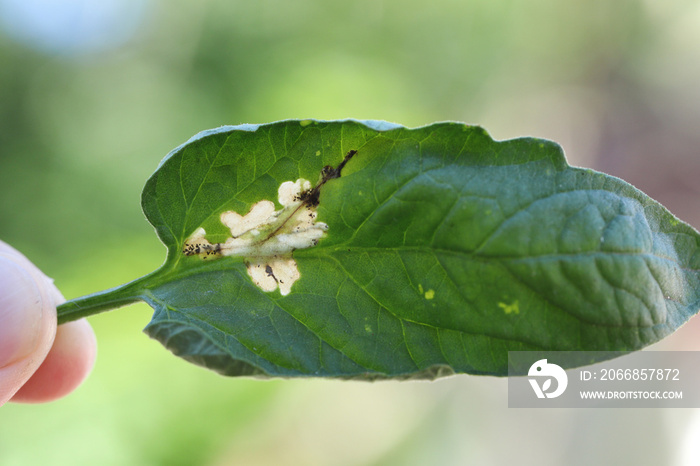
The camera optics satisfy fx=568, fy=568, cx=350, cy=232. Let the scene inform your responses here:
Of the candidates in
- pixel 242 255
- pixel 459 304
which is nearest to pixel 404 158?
pixel 459 304

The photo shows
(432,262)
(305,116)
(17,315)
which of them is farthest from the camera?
(305,116)

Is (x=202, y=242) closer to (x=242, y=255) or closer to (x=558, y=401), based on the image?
(x=242, y=255)

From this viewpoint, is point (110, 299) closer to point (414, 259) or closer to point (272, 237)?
point (272, 237)

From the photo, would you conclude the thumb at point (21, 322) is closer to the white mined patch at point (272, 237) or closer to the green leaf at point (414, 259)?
the green leaf at point (414, 259)

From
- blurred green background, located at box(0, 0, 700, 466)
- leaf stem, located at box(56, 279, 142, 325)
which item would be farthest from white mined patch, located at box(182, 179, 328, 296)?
blurred green background, located at box(0, 0, 700, 466)

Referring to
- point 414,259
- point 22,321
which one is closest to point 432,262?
point 414,259
